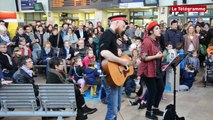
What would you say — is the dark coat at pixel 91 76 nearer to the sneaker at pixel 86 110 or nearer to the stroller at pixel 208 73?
the sneaker at pixel 86 110

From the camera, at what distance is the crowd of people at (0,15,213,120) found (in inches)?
126

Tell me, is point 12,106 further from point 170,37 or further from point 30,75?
point 170,37

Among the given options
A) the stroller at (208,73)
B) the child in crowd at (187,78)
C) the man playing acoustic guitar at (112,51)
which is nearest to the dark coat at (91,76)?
the child in crowd at (187,78)

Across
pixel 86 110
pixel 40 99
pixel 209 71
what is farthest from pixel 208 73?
pixel 40 99

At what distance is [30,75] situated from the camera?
4055 mm

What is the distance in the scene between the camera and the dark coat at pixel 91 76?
530 centimetres

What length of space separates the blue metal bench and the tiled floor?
54 centimetres

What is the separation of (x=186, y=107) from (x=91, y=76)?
1.94 m

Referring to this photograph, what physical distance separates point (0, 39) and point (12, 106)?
11.3ft

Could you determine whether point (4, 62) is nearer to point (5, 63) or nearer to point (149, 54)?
point (5, 63)

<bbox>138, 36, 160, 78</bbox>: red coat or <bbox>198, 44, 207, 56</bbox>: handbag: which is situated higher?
<bbox>138, 36, 160, 78</bbox>: red coat

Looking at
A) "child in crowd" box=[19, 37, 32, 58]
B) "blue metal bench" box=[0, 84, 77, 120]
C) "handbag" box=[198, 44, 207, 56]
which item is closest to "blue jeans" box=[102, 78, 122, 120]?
"blue metal bench" box=[0, 84, 77, 120]

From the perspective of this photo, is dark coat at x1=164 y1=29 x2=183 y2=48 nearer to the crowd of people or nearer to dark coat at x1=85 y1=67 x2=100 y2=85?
the crowd of people

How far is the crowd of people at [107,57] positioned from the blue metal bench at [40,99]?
21cm
